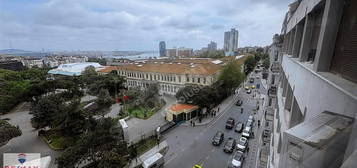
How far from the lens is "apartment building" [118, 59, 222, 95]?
90.5 feet

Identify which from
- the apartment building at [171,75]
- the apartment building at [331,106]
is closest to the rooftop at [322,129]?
the apartment building at [331,106]

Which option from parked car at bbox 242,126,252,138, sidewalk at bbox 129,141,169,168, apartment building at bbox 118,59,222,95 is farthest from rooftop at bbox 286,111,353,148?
apartment building at bbox 118,59,222,95

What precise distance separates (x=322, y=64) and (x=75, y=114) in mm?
16867

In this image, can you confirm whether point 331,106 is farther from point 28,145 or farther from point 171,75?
point 171,75

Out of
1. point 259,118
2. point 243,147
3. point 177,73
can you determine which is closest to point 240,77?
point 259,118

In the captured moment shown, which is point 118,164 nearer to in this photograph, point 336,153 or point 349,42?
point 336,153

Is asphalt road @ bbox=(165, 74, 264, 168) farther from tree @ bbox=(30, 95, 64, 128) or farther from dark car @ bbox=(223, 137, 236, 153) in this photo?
tree @ bbox=(30, 95, 64, 128)

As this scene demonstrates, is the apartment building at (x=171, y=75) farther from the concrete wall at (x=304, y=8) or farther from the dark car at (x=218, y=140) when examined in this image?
the concrete wall at (x=304, y=8)

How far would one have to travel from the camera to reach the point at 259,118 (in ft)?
68.5

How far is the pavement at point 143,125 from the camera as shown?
1702 centimetres

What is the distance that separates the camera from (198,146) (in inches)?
603

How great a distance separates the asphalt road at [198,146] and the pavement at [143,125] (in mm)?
2670

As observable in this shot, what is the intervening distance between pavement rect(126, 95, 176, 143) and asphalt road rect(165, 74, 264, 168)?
2.67m

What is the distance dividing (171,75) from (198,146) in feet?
56.7
